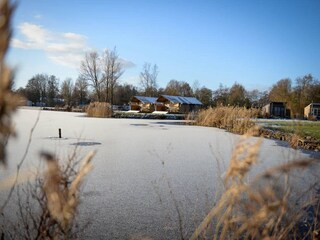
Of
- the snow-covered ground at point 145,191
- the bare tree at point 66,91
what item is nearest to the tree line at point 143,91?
the bare tree at point 66,91

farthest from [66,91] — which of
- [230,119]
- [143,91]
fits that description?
[230,119]

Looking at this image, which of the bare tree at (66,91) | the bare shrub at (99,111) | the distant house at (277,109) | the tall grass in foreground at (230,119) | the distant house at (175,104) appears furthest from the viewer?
the bare tree at (66,91)

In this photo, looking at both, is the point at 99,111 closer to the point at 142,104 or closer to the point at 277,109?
the point at 142,104

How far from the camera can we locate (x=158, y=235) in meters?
2.32

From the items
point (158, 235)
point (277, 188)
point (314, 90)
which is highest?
point (314, 90)

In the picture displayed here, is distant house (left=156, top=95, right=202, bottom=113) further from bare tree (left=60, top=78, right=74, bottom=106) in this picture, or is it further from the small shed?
bare tree (left=60, top=78, right=74, bottom=106)

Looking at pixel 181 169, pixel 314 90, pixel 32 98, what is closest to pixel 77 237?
pixel 181 169

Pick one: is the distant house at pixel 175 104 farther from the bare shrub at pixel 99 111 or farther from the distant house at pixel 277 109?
the bare shrub at pixel 99 111

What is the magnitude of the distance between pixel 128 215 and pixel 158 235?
471 mm

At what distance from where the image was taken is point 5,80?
2.43ft

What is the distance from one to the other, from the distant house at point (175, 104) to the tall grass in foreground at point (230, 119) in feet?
76.7

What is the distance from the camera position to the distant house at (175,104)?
41.4 meters

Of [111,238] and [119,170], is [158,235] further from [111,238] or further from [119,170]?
[119,170]

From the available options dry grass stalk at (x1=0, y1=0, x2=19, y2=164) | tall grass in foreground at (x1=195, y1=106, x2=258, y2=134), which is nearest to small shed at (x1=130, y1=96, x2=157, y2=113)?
tall grass in foreground at (x1=195, y1=106, x2=258, y2=134)
